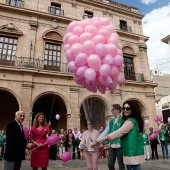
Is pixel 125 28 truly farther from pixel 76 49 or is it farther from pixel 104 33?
pixel 76 49

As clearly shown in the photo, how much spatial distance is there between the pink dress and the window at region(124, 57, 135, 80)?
12.8 metres

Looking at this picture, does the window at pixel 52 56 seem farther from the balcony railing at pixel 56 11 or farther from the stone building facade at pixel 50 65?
the balcony railing at pixel 56 11

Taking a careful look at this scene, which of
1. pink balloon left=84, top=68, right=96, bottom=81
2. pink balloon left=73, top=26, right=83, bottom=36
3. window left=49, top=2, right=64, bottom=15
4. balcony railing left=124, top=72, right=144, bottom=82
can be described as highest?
window left=49, top=2, right=64, bottom=15

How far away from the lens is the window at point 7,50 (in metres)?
12.2

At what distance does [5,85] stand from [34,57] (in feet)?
9.57

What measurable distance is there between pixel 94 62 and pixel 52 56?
10.1 meters

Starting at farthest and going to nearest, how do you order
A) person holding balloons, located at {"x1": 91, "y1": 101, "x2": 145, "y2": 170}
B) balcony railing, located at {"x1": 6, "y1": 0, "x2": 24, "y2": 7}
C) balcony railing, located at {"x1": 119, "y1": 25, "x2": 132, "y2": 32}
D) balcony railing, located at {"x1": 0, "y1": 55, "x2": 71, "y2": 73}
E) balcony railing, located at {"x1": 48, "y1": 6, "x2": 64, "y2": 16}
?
balcony railing, located at {"x1": 119, "y1": 25, "x2": 132, "y2": 32}
balcony railing, located at {"x1": 48, "y1": 6, "x2": 64, "y2": 16}
balcony railing, located at {"x1": 6, "y1": 0, "x2": 24, "y2": 7}
balcony railing, located at {"x1": 0, "y1": 55, "x2": 71, "y2": 73}
person holding balloons, located at {"x1": 91, "y1": 101, "x2": 145, "y2": 170}

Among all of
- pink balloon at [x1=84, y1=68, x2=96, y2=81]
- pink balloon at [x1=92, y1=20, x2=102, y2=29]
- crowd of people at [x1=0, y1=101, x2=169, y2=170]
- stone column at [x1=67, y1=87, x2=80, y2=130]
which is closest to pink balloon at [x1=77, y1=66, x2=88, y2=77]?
pink balloon at [x1=84, y1=68, x2=96, y2=81]

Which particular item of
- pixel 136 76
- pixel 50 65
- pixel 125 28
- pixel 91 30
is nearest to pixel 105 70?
pixel 91 30

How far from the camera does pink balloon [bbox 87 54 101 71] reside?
4102 millimetres

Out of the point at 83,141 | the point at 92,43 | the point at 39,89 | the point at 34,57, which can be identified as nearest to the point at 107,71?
the point at 92,43

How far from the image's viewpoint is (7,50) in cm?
1259

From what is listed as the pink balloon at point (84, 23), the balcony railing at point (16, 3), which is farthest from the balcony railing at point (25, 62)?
the pink balloon at point (84, 23)

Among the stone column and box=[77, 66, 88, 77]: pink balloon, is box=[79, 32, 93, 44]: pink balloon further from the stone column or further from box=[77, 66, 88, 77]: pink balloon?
the stone column
